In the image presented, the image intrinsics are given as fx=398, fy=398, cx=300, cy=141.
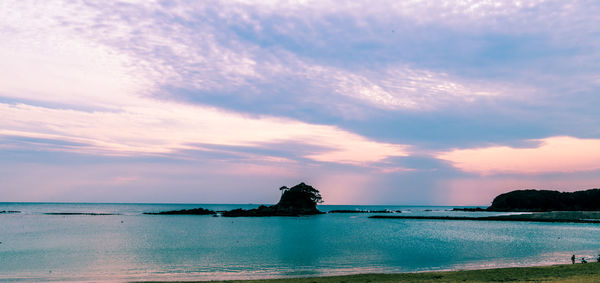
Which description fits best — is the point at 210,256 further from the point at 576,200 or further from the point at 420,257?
the point at 576,200

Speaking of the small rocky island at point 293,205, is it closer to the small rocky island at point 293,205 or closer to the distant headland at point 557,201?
the small rocky island at point 293,205

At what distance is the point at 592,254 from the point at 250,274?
37867mm

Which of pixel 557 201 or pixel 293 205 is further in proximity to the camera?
pixel 557 201

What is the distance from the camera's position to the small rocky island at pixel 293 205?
16025 cm

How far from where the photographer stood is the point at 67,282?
30.0 m

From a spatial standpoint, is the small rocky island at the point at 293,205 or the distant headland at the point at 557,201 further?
the distant headland at the point at 557,201

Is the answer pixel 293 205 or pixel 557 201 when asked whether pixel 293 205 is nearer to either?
pixel 293 205

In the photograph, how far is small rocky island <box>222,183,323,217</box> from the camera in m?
160

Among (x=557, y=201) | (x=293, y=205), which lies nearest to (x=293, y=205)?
(x=293, y=205)

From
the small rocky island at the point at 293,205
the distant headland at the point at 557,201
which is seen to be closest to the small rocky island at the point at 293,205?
the small rocky island at the point at 293,205

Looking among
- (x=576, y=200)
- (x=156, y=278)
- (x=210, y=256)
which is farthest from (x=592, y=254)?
(x=576, y=200)

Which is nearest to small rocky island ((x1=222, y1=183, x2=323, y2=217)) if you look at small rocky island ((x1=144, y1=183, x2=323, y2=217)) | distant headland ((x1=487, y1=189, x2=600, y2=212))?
small rocky island ((x1=144, y1=183, x2=323, y2=217))

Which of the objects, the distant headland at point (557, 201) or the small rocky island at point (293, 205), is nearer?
the small rocky island at point (293, 205)

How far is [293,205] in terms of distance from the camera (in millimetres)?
165500
